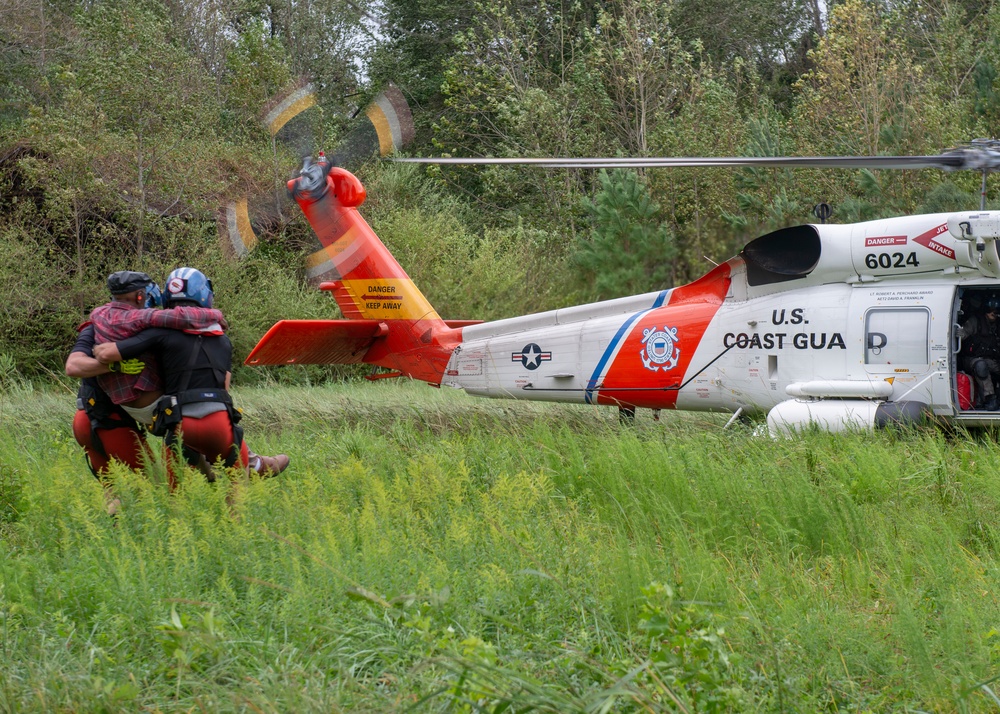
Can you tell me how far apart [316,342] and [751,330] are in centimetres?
419

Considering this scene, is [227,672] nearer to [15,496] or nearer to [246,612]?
[246,612]

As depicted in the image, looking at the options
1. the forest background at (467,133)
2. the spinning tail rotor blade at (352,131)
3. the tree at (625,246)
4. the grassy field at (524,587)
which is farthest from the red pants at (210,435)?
the tree at (625,246)

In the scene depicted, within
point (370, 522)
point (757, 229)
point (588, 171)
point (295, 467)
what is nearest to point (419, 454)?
point (295, 467)

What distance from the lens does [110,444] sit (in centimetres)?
571

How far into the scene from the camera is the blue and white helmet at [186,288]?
5.48 m

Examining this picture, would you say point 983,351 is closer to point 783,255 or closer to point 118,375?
point 783,255

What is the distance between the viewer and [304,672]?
302 centimetres

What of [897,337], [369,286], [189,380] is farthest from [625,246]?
[189,380]

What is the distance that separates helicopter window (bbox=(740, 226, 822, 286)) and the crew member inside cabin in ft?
4.27

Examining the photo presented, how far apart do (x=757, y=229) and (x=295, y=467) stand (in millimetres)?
6961

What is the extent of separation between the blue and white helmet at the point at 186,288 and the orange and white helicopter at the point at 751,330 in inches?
82.1

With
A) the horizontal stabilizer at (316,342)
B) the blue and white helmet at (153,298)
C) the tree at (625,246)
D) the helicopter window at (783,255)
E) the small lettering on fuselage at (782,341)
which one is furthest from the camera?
the tree at (625,246)

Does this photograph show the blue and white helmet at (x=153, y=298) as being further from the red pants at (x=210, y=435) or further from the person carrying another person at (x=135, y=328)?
the red pants at (x=210, y=435)

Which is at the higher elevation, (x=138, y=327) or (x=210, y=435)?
(x=138, y=327)
